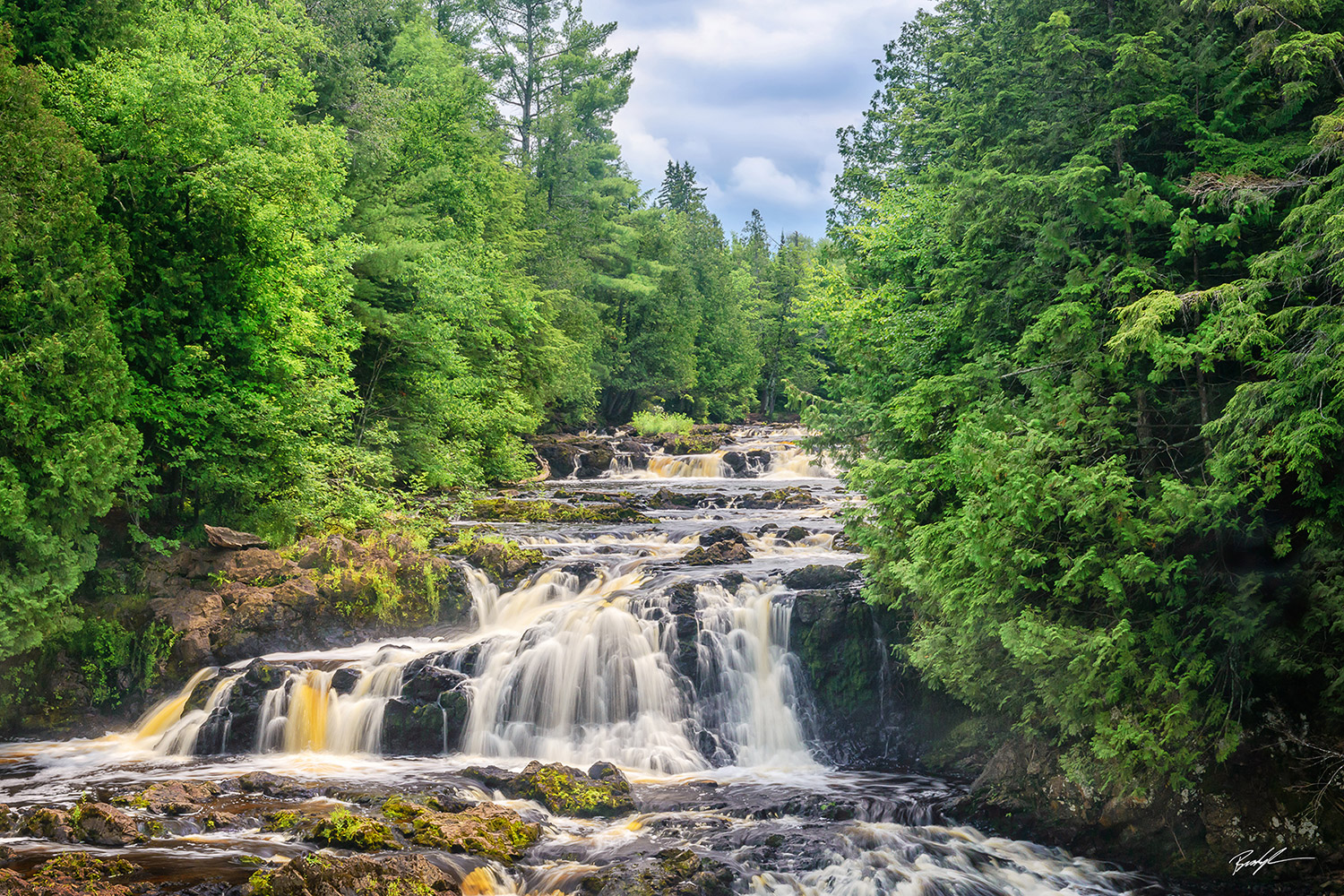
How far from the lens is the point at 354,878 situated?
6.43m

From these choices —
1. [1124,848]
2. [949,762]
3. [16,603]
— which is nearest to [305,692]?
[16,603]

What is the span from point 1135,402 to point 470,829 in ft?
25.6

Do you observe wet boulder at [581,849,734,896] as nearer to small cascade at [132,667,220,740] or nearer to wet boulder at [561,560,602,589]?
small cascade at [132,667,220,740]

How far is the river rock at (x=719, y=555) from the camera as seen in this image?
1594cm

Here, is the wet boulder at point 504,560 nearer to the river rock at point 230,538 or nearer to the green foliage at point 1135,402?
the river rock at point 230,538

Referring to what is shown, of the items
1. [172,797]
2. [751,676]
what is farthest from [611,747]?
[172,797]

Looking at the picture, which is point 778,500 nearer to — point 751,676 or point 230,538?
point 751,676

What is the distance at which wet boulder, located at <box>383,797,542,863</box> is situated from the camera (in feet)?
25.5

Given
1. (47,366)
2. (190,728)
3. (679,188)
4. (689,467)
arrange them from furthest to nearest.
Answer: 1. (679,188)
2. (689,467)
3. (190,728)
4. (47,366)

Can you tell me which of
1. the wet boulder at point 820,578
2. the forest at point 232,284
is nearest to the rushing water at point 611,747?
the wet boulder at point 820,578

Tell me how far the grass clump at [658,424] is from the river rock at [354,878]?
3431cm

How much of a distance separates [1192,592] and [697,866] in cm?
516

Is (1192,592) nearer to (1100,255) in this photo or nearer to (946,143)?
(1100,255)

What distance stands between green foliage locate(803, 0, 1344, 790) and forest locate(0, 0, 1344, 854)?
5 cm
